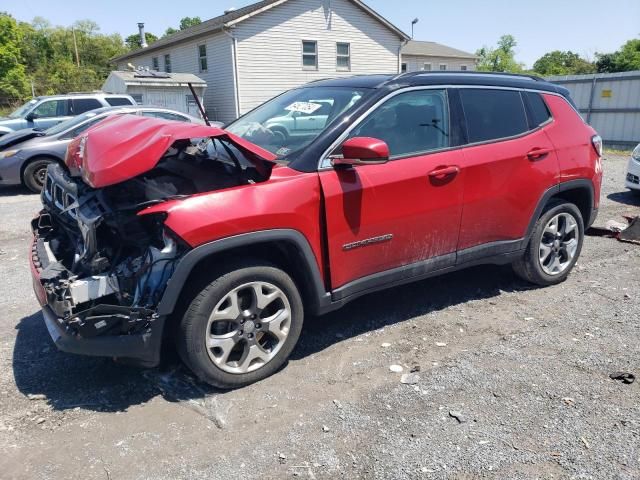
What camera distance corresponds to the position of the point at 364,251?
3.57 meters

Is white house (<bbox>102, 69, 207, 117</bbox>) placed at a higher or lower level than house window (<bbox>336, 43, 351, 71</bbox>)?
lower

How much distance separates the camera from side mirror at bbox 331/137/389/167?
319 centimetres

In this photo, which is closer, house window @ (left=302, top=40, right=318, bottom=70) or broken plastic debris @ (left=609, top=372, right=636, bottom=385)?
broken plastic debris @ (left=609, top=372, right=636, bottom=385)

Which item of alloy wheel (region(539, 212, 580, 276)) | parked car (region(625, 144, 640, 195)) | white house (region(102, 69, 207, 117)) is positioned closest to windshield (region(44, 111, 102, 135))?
alloy wheel (region(539, 212, 580, 276))

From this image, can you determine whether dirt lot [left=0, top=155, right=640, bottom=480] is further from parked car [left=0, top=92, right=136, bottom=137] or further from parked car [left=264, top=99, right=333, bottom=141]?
parked car [left=0, top=92, right=136, bottom=137]

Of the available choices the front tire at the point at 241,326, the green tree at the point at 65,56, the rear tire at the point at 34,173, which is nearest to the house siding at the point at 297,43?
the rear tire at the point at 34,173

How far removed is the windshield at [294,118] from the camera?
12.1ft

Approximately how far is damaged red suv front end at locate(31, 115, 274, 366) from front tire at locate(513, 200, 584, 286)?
2692 millimetres

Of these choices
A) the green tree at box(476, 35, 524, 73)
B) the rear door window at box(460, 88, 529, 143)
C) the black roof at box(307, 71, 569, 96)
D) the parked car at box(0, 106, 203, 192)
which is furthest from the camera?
the green tree at box(476, 35, 524, 73)

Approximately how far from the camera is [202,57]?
2542cm

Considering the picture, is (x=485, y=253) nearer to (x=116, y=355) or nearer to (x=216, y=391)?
(x=216, y=391)

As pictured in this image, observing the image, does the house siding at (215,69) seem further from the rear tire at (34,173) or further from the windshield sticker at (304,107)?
the windshield sticker at (304,107)

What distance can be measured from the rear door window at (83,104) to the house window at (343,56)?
1509 cm

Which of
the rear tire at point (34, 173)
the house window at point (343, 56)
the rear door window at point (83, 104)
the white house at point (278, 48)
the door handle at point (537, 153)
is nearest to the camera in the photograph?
the door handle at point (537, 153)
